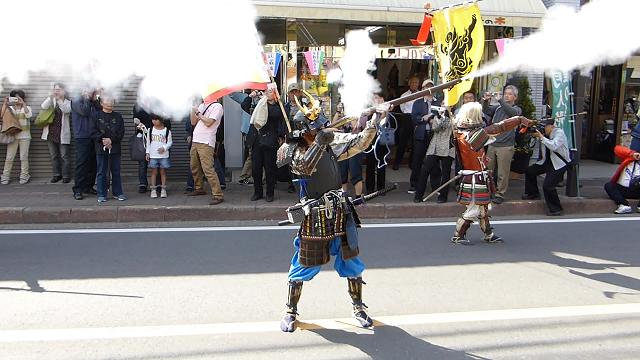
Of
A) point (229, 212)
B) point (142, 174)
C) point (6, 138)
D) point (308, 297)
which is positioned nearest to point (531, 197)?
point (229, 212)

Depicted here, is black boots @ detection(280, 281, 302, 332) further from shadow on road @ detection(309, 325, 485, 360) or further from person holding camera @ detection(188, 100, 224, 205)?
person holding camera @ detection(188, 100, 224, 205)

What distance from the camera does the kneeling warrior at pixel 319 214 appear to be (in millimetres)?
4484

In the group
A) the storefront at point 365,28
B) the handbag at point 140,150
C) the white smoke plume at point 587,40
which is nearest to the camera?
the white smoke plume at point 587,40

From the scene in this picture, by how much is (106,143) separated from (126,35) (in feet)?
10.4

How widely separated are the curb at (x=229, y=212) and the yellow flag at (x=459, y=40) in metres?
2.07

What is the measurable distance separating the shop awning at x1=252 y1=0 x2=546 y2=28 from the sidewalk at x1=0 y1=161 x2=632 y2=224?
314cm

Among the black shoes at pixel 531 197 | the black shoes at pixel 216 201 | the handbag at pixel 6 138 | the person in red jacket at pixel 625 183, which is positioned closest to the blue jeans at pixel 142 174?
the black shoes at pixel 216 201

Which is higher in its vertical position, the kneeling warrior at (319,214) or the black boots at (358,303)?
the kneeling warrior at (319,214)

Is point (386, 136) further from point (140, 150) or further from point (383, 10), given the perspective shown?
point (140, 150)

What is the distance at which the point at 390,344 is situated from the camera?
423 cm

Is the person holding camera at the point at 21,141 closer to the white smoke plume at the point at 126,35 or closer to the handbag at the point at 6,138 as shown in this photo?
the handbag at the point at 6,138

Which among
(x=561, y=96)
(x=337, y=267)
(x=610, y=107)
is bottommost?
(x=337, y=267)

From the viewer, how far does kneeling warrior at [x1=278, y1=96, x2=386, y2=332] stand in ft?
14.7

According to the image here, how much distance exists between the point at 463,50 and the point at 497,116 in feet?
6.11
